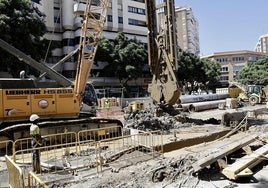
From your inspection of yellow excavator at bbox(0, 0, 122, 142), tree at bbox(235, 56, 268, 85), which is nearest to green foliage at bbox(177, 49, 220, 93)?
tree at bbox(235, 56, 268, 85)

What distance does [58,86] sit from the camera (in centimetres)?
1678

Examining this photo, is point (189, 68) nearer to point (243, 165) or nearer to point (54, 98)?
point (54, 98)

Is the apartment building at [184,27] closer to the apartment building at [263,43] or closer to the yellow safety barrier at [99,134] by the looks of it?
the apartment building at [263,43]

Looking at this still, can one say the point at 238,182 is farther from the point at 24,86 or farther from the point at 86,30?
the point at 86,30

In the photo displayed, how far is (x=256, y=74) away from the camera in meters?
66.6

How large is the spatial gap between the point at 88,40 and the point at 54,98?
4109mm

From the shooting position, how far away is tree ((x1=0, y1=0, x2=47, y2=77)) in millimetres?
28469

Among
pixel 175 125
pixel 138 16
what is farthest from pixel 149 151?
pixel 138 16

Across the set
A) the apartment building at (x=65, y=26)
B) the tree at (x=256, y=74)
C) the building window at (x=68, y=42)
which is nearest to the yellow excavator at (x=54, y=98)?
the apartment building at (x=65, y=26)

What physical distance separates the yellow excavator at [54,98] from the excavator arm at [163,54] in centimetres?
337

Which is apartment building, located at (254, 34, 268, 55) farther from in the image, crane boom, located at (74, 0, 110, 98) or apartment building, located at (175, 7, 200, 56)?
crane boom, located at (74, 0, 110, 98)

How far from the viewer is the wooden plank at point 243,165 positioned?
25.4 ft

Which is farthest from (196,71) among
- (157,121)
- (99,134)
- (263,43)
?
(263,43)

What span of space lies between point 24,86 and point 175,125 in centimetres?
814
